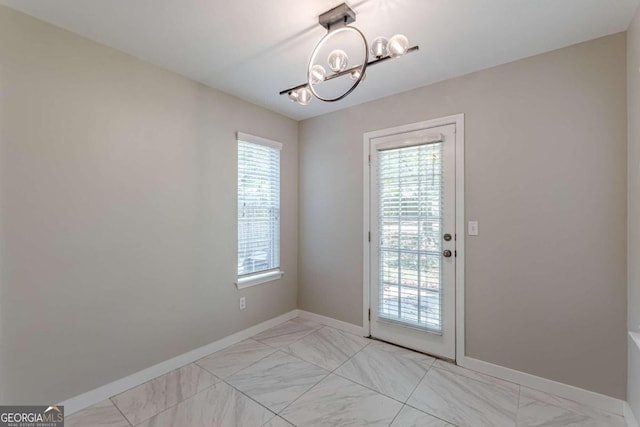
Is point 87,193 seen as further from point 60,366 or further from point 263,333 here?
point 263,333

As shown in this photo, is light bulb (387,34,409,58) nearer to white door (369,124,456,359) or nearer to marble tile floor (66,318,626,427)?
white door (369,124,456,359)

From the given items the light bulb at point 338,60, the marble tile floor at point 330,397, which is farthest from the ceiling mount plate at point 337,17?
the marble tile floor at point 330,397

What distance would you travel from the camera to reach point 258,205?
3125mm

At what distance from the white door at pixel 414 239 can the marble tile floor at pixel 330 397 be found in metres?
0.27

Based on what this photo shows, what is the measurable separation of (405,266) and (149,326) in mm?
2298

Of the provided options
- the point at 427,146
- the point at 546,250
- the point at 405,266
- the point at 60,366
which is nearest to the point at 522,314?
the point at 546,250

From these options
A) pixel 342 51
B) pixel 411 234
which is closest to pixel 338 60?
pixel 342 51

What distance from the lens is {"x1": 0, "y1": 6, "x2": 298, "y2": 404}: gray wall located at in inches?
65.9

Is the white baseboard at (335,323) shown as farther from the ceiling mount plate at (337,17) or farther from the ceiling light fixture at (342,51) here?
the ceiling mount plate at (337,17)

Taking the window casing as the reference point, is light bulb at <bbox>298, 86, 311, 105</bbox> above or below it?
above

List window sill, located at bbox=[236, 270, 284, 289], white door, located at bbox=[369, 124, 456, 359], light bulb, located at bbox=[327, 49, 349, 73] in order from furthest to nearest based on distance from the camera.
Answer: window sill, located at bbox=[236, 270, 284, 289]
white door, located at bbox=[369, 124, 456, 359]
light bulb, located at bbox=[327, 49, 349, 73]

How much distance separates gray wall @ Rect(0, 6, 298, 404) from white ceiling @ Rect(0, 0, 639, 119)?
28 centimetres

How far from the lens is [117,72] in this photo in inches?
81.2

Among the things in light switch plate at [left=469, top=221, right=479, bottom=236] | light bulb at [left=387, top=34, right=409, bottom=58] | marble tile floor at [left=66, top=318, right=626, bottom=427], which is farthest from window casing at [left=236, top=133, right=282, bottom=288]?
light switch plate at [left=469, top=221, right=479, bottom=236]
